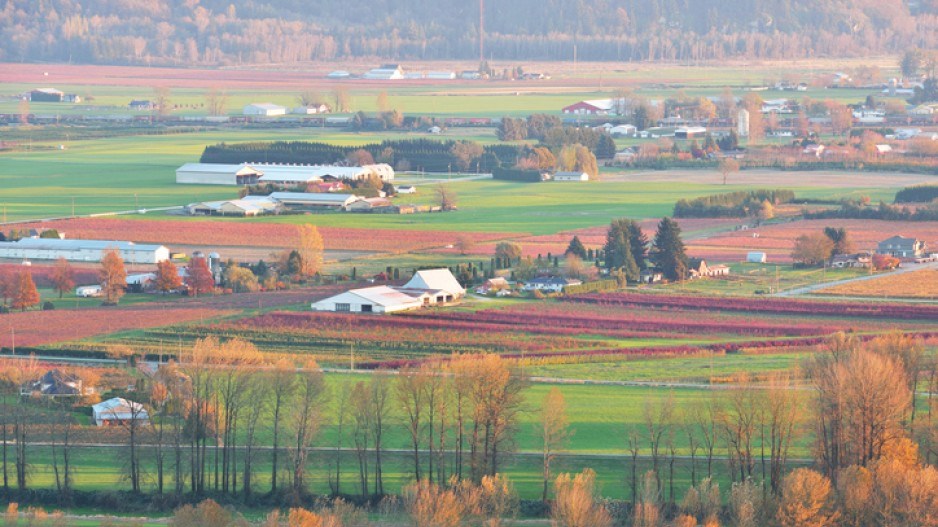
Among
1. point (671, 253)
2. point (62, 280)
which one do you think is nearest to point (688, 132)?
point (671, 253)

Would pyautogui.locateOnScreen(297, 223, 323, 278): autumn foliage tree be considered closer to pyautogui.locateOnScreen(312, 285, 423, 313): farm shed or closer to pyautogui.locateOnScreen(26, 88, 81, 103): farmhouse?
pyautogui.locateOnScreen(312, 285, 423, 313): farm shed

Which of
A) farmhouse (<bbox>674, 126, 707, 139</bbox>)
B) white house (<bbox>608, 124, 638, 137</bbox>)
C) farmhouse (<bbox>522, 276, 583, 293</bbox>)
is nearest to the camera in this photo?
farmhouse (<bbox>522, 276, 583, 293</bbox>)

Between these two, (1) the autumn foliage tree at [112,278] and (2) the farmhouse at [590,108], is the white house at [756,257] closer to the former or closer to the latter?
(1) the autumn foliage tree at [112,278]

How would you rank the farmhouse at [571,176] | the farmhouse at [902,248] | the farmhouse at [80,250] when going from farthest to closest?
1. the farmhouse at [571,176]
2. the farmhouse at [902,248]
3. the farmhouse at [80,250]

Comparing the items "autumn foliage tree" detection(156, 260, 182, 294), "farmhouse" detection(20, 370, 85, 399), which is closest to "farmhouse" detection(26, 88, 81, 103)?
"autumn foliage tree" detection(156, 260, 182, 294)

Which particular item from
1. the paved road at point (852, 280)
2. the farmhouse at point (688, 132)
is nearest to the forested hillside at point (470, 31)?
the farmhouse at point (688, 132)

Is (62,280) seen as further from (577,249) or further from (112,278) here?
(577,249)
